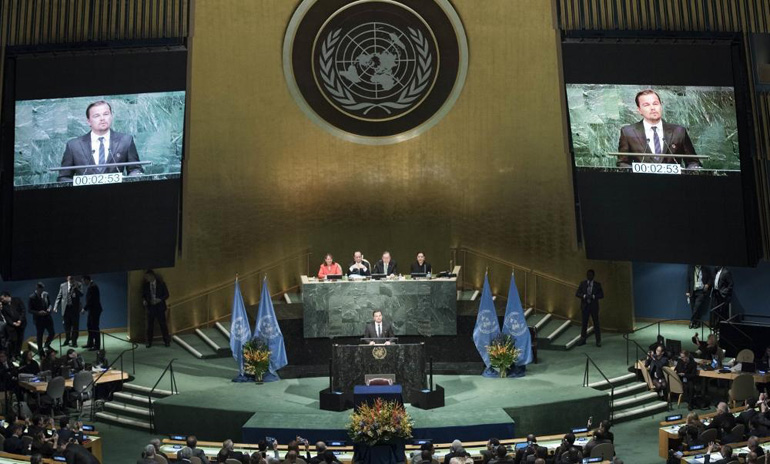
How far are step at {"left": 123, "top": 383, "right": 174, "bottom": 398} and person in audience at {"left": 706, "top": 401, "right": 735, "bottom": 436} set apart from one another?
942 centimetres

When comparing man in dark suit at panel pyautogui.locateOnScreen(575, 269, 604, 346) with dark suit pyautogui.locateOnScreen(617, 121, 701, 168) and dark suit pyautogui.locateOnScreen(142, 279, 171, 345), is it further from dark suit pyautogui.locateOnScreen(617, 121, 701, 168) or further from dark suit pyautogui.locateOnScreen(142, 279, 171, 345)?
dark suit pyautogui.locateOnScreen(142, 279, 171, 345)

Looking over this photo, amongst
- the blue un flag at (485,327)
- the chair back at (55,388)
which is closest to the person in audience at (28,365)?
the chair back at (55,388)

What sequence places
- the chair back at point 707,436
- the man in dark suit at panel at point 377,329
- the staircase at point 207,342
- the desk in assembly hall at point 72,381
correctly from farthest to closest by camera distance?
the staircase at point 207,342, the man in dark suit at panel at point 377,329, the desk in assembly hall at point 72,381, the chair back at point 707,436

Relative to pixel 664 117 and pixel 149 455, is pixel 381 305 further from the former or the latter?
pixel 149 455

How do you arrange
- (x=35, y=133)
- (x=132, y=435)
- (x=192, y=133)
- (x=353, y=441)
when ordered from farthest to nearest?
(x=192, y=133) < (x=35, y=133) < (x=132, y=435) < (x=353, y=441)

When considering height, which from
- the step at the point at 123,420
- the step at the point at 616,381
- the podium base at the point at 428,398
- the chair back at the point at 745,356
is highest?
the chair back at the point at 745,356

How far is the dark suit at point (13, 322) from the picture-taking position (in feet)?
72.1

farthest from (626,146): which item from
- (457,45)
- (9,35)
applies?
(9,35)

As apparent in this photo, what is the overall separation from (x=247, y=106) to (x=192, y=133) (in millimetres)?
1334

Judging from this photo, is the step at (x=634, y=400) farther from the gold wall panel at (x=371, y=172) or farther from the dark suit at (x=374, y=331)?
the gold wall panel at (x=371, y=172)

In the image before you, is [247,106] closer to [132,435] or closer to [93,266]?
[93,266]

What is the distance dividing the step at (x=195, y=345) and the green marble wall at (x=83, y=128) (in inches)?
150


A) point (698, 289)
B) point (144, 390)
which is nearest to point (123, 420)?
point (144, 390)

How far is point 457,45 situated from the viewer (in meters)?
25.2
